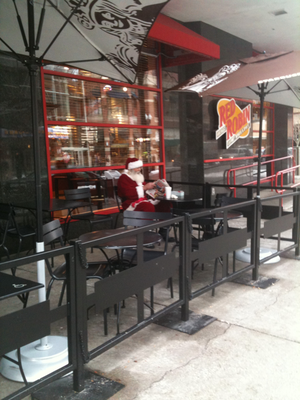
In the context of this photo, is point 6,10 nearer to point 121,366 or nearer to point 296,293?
point 121,366

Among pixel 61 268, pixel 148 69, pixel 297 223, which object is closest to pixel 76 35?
pixel 61 268

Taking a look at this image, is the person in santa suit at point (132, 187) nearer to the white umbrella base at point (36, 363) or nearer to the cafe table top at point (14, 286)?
the white umbrella base at point (36, 363)

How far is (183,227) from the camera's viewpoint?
3494mm

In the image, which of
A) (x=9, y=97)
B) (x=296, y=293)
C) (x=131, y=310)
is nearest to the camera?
(x=131, y=310)

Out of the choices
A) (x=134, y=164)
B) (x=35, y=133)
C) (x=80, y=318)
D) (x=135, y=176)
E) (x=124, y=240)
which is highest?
(x=35, y=133)

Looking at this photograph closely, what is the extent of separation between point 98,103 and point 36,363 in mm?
5661

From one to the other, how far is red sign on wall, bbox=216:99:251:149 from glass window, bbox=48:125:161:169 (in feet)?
7.45

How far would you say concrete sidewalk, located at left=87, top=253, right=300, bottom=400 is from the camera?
263cm

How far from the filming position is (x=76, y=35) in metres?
3.94

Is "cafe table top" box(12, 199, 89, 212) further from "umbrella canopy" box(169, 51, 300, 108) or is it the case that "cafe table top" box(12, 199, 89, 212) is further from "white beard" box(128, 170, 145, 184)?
"umbrella canopy" box(169, 51, 300, 108)

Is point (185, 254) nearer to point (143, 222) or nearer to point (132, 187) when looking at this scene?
point (143, 222)

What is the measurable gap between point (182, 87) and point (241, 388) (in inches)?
162

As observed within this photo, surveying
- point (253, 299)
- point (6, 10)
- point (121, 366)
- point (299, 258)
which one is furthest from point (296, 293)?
point (6, 10)

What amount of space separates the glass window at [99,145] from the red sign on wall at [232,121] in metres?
2.27
